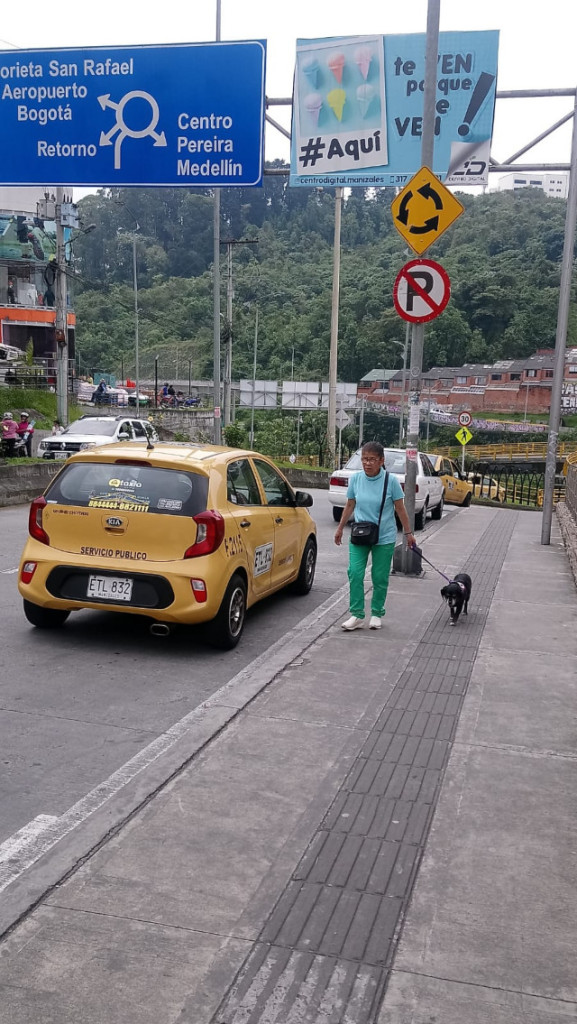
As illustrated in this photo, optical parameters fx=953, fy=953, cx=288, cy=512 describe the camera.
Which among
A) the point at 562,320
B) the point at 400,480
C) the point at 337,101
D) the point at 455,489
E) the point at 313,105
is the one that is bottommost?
the point at 455,489

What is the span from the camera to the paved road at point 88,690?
4832 millimetres

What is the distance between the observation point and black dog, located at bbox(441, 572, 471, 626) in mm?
8469

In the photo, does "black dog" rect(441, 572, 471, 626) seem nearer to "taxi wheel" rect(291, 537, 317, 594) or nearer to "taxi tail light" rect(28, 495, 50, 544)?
"taxi wheel" rect(291, 537, 317, 594)

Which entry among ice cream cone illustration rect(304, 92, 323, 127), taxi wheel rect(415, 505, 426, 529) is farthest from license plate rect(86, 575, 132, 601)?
taxi wheel rect(415, 505, 426, 529)

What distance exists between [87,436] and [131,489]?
1703 cm

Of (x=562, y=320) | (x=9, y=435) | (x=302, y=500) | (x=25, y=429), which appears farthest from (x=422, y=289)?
(x=25, y=429)

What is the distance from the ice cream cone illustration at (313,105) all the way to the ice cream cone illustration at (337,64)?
46cm

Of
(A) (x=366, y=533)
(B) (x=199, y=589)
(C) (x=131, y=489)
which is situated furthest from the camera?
(A) (x=366, y=533)

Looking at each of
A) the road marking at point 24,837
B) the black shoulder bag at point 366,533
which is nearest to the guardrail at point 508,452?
the black shoulder bag at point 366,533

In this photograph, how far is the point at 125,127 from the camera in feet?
42.8

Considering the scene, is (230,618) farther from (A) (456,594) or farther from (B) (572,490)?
(B) (572,490)

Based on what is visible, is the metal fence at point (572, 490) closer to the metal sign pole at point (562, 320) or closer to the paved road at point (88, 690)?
the metal sign pole at point (562, 320)

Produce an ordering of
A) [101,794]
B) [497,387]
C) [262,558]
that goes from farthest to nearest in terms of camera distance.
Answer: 1. [497,387]
2. [262,558]
3. [101,794]

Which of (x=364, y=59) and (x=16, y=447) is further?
(x=16, y=447)
